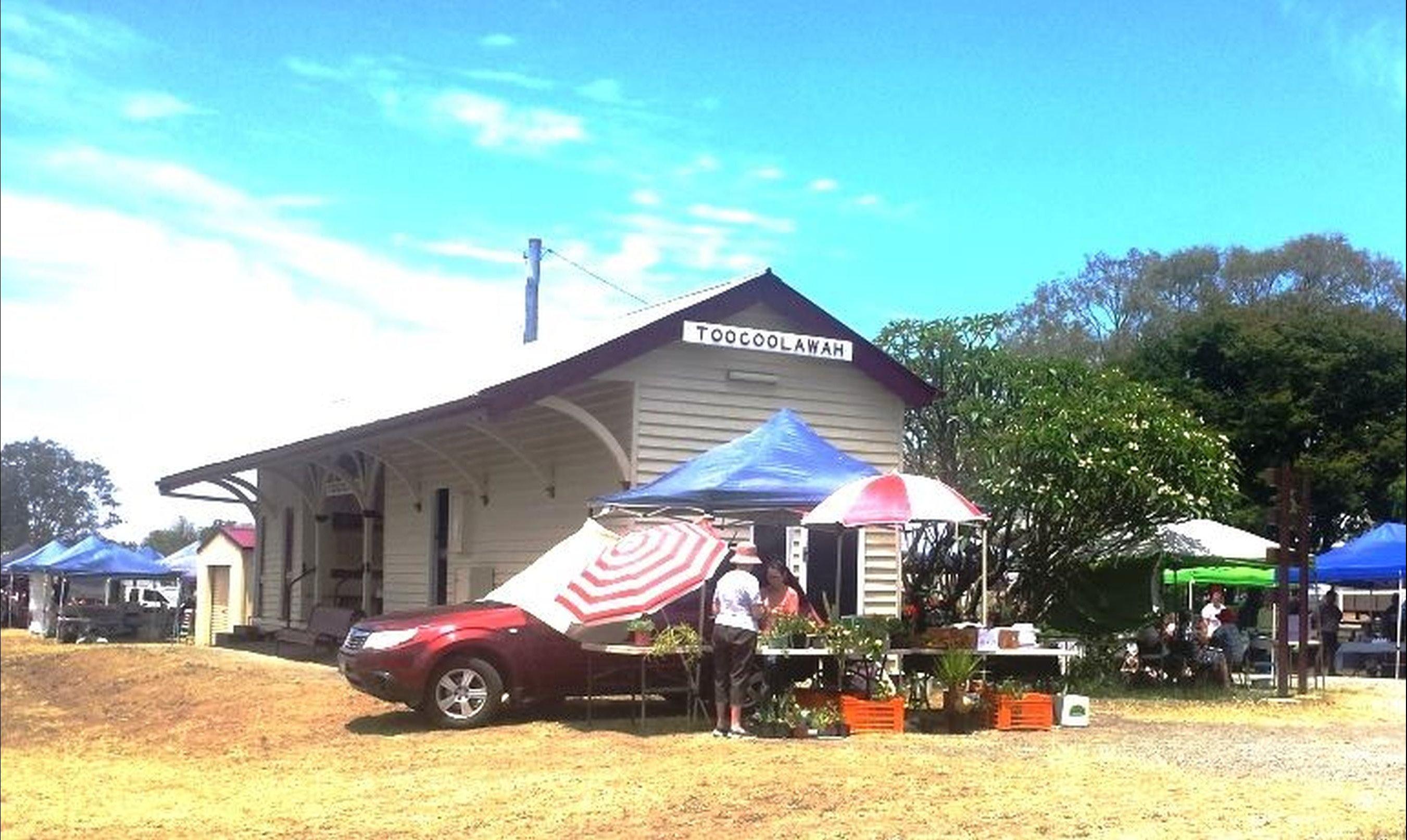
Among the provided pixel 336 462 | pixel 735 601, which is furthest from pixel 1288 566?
pixel 336 462

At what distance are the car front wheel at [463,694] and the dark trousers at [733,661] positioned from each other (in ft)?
6.54

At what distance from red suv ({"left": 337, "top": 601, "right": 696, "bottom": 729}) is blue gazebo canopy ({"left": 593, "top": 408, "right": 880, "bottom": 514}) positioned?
5.16 feet

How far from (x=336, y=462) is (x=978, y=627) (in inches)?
546

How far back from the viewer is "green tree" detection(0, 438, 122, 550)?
5525cm

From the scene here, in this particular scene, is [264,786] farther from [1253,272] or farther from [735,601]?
[1253,272]

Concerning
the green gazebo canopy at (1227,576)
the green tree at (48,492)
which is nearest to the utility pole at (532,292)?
the green gazebo canopy at (1227,576)

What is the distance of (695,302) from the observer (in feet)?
55.1

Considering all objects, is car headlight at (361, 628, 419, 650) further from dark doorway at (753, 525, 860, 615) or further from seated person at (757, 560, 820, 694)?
dark doorway at (753, 525, 860, 615)

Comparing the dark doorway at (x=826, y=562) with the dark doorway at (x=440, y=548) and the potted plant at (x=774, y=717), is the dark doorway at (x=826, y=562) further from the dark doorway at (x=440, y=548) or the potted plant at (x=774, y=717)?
the dark doorway at (x=440, y=548)

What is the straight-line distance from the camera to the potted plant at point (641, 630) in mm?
12078

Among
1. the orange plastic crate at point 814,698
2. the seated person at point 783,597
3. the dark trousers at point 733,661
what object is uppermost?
the seated person at point 783,597

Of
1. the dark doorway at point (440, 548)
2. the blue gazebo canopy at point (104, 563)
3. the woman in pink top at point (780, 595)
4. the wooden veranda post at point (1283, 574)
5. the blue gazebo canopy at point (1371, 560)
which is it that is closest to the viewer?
the woman in pink top at point (780, 595)

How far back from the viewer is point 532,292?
2809cm

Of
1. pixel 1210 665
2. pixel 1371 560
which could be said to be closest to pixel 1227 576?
pixel 1371 560
